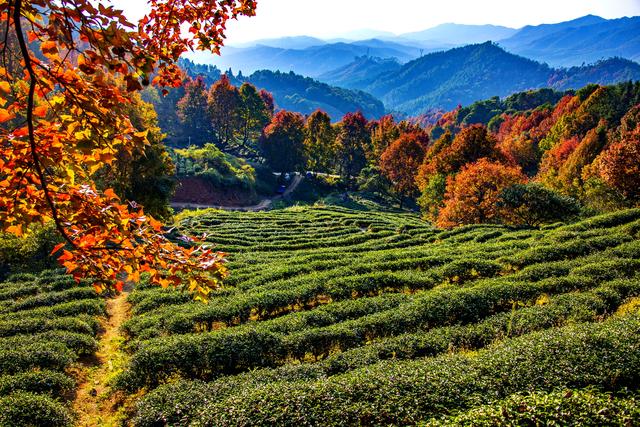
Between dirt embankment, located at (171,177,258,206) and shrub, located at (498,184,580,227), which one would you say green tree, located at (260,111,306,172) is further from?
shrub, located at (498,184,580,227)

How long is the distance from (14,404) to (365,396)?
8257 mm

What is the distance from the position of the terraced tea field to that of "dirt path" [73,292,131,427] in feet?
2.33

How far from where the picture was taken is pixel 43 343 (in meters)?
12.1

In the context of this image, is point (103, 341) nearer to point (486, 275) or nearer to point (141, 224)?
point (141, 224)

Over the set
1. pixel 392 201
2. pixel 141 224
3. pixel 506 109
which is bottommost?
pixel 392 201

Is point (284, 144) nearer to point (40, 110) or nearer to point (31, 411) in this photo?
point (31, 411)

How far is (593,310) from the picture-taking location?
11.5m

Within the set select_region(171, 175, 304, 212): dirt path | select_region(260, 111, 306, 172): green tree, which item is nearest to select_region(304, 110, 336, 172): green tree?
select_region(260, 111, 306, 172): green tree

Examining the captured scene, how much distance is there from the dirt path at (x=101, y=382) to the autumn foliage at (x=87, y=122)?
825 centimetres

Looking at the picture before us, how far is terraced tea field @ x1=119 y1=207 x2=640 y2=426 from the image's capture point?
7.54 m

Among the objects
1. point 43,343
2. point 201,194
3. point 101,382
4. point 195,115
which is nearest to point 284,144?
point 201,194

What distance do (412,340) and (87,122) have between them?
10224mm

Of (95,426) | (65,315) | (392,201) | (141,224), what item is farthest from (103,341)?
(392,201)

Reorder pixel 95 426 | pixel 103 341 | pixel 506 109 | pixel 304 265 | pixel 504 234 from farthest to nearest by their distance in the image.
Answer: pixel 506 109 → pixel 504 234 → pixel 304 265 → pixel 103 341 → pixel 95 426
